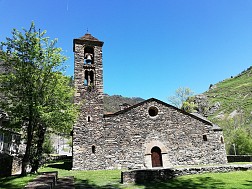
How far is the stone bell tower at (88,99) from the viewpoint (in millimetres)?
15906

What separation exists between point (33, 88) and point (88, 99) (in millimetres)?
6424

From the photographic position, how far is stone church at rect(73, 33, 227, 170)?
16.1 m

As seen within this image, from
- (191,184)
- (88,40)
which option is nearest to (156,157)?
(191,184)

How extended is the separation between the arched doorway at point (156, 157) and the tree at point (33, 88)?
796 cm

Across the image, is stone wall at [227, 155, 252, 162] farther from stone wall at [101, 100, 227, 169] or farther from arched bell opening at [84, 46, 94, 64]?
arched bell opening at [84, 46, 94, 64]

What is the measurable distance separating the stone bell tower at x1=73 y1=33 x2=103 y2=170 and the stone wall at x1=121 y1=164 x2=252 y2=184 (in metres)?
6.39

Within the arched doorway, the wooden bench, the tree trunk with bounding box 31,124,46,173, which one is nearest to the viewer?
the wooden bench

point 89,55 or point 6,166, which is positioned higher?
point 89,55

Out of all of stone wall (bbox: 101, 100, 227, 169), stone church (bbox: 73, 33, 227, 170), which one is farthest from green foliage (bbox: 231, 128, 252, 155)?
stone wall (bbox: 101, 100, 227, 169)

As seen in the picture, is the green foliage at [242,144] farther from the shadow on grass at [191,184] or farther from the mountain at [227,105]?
the mountain at [227,105]

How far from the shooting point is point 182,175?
1139 centimetres

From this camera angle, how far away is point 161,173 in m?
10.8

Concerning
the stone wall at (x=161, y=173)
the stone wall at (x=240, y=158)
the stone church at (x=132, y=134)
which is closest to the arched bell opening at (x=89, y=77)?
the stone church at (x=132, y=134)

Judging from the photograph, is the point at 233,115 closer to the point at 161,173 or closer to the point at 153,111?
the point at 153,111
